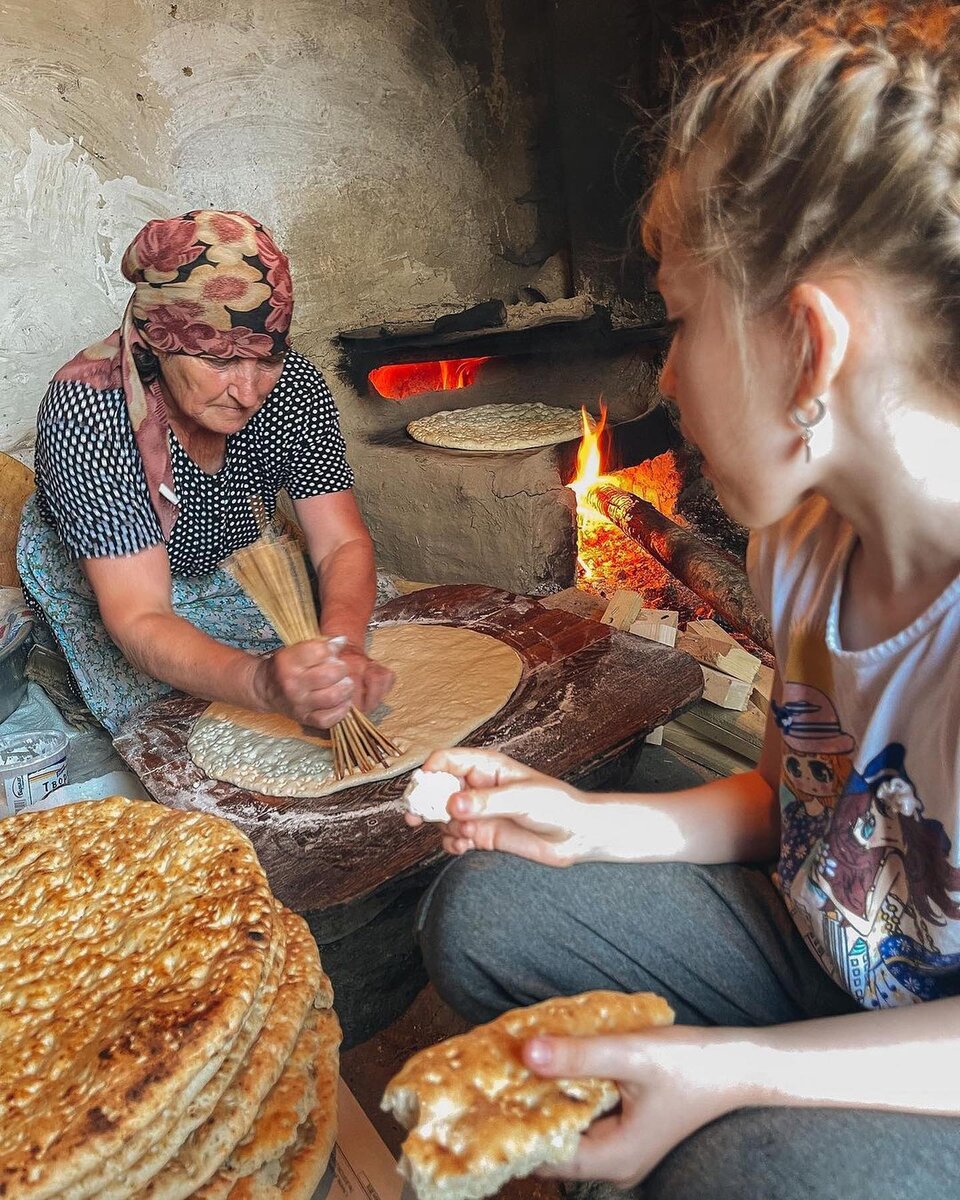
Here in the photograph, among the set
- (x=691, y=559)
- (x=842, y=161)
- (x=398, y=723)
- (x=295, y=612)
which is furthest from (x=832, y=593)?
(x=691, y=559)

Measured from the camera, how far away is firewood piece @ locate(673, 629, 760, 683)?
8.44 feet

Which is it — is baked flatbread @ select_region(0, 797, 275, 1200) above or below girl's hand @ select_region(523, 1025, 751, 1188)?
above

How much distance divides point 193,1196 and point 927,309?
1.10 metres

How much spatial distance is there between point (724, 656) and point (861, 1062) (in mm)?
1777

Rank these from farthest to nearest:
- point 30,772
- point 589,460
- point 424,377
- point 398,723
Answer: point 424,377 → point 589,460 → point 30,772 → point 398,723

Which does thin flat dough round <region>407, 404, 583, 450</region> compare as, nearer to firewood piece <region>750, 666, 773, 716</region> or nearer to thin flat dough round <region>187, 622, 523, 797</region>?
firewood piece <region>750, 666, 773, 716</region>

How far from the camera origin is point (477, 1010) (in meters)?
1.31

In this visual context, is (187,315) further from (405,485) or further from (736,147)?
(405,485)

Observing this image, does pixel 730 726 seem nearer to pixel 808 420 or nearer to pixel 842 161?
pixel 808 420

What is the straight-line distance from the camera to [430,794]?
1205mm

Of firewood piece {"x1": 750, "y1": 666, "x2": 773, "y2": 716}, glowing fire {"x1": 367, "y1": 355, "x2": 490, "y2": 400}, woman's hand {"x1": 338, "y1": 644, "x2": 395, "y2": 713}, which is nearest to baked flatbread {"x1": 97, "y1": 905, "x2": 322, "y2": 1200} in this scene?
woman's hand {"x1": 338, "y1": 644, "x2": 395, "y2": 713}

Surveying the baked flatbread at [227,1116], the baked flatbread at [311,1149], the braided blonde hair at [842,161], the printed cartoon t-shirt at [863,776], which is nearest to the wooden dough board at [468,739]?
the baked flatbread at [311,1149]

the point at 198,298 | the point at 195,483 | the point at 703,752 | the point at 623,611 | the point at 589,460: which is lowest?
the point at 703,752

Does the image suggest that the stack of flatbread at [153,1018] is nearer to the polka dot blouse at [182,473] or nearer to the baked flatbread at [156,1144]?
the baked flatbread at [156,1144]
